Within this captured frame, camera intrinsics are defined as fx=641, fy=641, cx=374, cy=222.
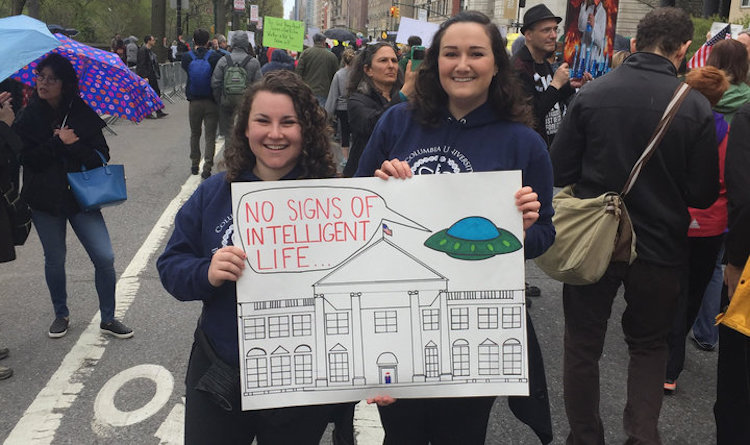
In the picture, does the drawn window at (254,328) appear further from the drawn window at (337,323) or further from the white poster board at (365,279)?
the drawn window at (337,323)

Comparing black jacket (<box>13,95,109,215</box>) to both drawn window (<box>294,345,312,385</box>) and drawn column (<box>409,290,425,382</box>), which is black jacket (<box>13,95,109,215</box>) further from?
drawn column (<box>409,290,425,382</box>)

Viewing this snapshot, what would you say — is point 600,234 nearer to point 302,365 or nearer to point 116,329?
point 302,365

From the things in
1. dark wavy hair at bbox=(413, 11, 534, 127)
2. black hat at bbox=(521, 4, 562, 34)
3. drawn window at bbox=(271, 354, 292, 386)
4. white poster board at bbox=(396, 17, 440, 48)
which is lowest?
drawn window at bbox=(271, 354, 292, 386)

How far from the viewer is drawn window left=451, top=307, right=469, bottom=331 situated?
6.07 ft

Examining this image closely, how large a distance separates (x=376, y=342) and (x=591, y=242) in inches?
51.0

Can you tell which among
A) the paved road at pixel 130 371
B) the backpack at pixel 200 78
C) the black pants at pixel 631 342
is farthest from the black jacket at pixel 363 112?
the backpack at pixel 200 78

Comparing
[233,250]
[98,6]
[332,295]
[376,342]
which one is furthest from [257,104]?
[98,6]

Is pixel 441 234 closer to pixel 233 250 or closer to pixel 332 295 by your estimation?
pixel 332 295

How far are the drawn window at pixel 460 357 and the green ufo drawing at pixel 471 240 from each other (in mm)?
250

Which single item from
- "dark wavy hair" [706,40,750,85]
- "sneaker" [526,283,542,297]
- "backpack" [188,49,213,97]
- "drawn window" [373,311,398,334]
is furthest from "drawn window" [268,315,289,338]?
"backpack" [188,49,213,97]

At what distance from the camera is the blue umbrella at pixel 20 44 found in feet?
9.63

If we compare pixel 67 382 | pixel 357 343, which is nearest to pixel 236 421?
pixel 357 343

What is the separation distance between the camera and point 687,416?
346 centimetres

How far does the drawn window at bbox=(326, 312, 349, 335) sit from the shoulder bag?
50.4 inches
